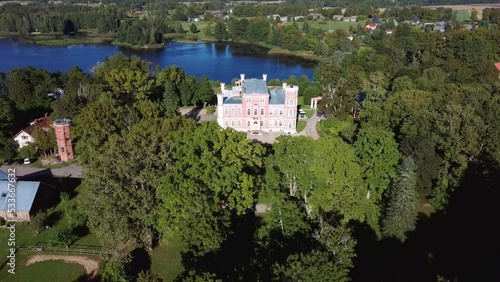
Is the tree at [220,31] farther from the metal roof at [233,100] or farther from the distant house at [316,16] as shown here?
the metal roof at [233,100]

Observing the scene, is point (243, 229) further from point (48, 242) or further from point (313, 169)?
point (48, 242)

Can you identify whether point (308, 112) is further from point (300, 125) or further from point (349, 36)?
point (349, 36)

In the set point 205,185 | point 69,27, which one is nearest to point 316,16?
point 69,27

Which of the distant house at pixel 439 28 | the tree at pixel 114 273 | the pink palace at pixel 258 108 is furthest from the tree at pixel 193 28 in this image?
the tree at pixel 114 273

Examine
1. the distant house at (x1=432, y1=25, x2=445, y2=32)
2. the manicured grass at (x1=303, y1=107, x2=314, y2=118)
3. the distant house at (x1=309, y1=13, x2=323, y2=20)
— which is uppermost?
the distant house at (x1=309, y1=13, x2=323, y2=20)

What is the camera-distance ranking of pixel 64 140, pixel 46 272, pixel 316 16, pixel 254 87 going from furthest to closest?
pixel 316 16
pixel 254 87
pixel 64 140
pixel 46 272

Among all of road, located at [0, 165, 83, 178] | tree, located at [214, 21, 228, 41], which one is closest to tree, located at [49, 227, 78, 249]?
road, located at [0, 165, 83, 178]

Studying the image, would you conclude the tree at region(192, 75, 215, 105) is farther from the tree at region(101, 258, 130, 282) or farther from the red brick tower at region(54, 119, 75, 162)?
the tree at region(101, 258, 130, 282)
